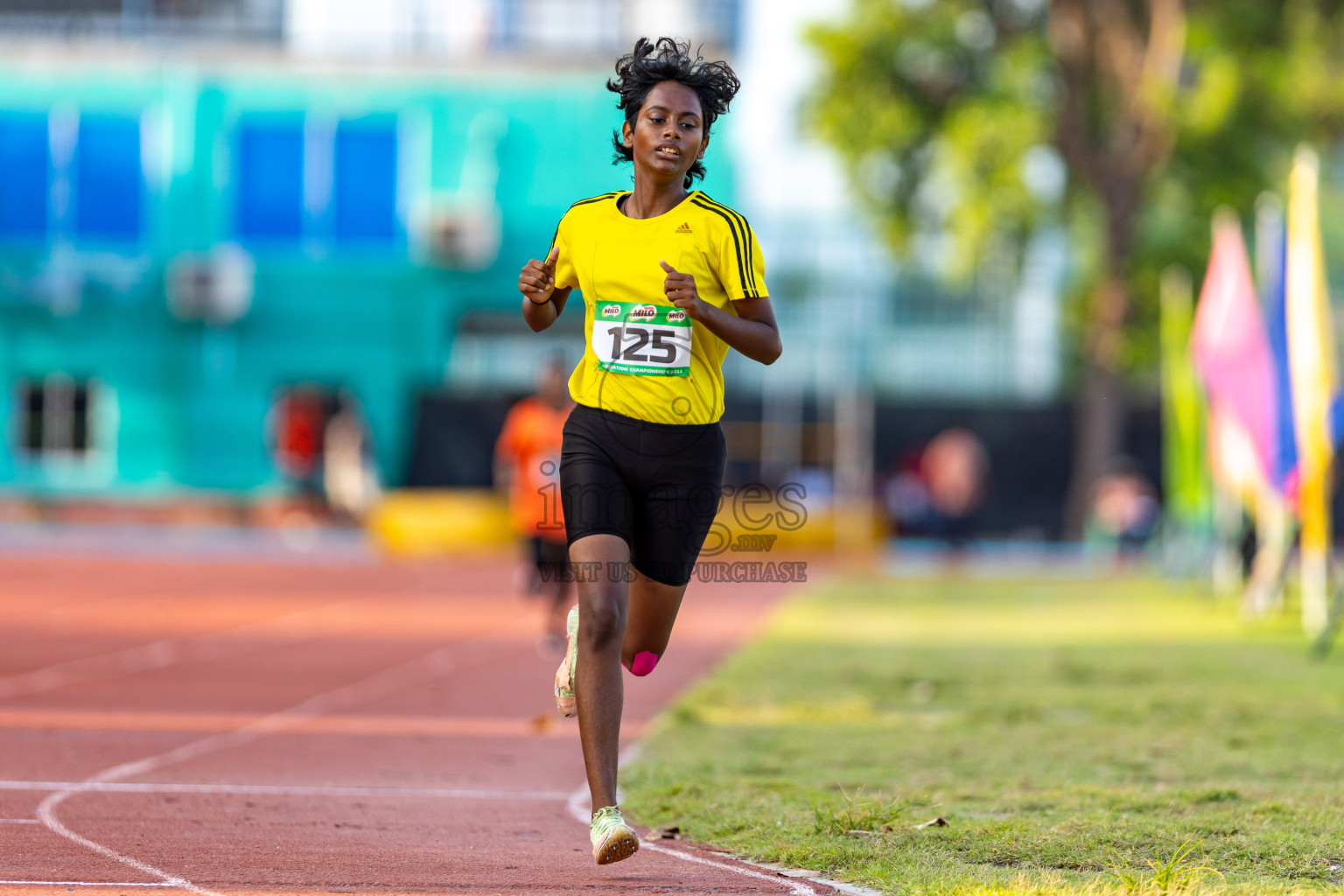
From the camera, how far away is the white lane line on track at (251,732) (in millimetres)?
5289

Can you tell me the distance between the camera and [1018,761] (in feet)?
24.6

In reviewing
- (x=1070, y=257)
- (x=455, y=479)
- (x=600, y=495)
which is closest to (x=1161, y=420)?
(x=1070, y=257)

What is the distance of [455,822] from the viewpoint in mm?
6094

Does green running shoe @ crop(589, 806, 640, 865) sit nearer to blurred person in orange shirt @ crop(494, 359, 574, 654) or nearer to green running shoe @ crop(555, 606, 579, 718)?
green running shoe @ crop(555, 606, 579, 718)

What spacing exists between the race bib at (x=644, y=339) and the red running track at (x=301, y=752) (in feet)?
4.84

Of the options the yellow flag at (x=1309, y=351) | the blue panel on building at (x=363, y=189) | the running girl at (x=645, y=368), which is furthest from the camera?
the blue panel on building at (x=363, y=189)

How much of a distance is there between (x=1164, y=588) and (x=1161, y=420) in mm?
10060

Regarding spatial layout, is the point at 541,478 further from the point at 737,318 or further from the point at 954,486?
the point at 954,486

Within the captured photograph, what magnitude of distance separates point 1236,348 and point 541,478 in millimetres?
8154

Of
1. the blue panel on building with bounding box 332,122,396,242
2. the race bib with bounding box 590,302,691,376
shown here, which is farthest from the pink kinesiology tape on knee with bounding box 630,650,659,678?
the blue panel on building with bounding box 332,122,396,242

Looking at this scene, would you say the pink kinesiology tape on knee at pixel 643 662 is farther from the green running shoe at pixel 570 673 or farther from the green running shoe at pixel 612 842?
the green running shoe at pixel 612 842

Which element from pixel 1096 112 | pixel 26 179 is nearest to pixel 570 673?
pixel 1096 112

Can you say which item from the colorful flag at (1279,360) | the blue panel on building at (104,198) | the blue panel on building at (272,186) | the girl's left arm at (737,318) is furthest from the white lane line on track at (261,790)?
the blue panel on building at (104,198)

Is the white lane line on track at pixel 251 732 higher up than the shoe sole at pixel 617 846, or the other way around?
the shoe sole at pixel 617 846
